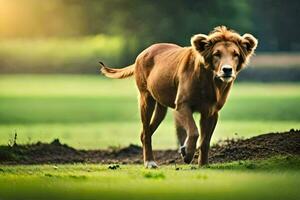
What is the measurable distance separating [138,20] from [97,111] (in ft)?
15.7

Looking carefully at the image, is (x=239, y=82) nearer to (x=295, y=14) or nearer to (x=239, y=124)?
(x=295, y=14)

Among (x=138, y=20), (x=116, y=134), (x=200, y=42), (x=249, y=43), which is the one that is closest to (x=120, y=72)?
(x=200, y=42)

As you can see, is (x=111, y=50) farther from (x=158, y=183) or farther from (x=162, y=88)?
(x=158, y=183)

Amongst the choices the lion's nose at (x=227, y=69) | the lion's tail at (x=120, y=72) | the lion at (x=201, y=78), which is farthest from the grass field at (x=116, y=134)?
the lion's tail at (x=120, y=72)

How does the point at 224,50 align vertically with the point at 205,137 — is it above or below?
above

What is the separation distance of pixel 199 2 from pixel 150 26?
1.66 m

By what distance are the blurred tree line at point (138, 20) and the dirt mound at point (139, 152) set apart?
13.2 m

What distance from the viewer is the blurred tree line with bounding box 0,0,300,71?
1016 inches

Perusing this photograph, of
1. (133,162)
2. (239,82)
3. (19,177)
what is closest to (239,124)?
(133,162)

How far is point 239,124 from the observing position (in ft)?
60.0

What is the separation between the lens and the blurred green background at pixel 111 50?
73.7 feet

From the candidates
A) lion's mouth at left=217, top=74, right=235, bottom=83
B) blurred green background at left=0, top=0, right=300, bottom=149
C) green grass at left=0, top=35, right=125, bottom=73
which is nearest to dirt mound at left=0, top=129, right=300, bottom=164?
lion's mouth at left=217, top=74, right=235, bottom=83

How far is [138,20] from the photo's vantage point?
27.0 m

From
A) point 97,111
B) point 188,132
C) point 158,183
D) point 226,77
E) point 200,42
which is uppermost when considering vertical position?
Result: point 97,111
